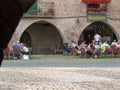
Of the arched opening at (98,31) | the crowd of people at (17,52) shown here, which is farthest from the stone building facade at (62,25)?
the crowd of people at (17,52)

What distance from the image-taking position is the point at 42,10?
36.5 metres

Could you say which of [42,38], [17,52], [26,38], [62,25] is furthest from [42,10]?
[17,52]

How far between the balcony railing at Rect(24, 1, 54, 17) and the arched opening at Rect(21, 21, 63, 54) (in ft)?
4.99

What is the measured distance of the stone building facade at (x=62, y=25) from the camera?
36812 millimetres

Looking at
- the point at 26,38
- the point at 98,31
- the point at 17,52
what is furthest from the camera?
the point at 98,31

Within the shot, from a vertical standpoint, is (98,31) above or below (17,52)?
above

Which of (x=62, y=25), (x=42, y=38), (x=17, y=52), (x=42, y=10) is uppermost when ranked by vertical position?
(x=42, y=10)

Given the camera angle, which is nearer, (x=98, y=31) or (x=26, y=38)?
(x=26, y=38)

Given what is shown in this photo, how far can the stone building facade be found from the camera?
121 ft

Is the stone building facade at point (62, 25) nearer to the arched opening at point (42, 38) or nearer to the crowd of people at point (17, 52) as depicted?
the arched opening at point (42, 38)

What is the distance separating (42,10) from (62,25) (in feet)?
7.22

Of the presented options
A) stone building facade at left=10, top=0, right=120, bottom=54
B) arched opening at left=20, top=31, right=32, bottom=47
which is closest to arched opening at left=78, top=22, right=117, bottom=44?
stone building facade at left=10, top=0, right=120, bottom=54

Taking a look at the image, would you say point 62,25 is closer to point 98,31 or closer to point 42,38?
point 42,38

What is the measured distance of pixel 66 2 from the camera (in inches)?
1465
